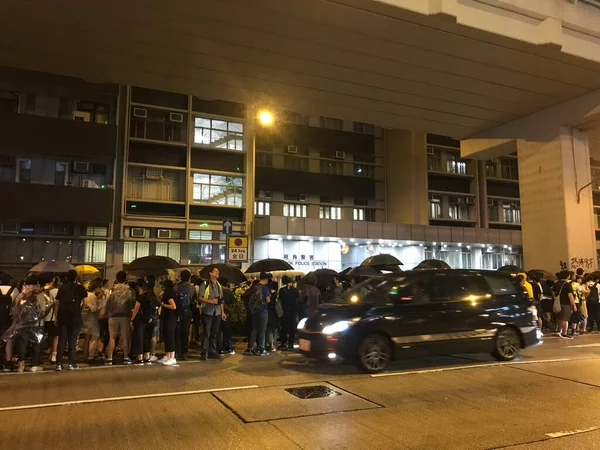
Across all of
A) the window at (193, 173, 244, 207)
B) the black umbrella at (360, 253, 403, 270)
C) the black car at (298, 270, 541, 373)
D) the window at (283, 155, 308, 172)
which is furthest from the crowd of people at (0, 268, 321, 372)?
the window at (283, 155, 308, 172)

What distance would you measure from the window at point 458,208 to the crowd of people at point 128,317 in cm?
3087

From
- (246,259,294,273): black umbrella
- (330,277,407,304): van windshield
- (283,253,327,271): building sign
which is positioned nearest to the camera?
(330,277,407,304): van windshield

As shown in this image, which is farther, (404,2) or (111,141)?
(111,141)

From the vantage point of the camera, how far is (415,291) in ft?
31.6

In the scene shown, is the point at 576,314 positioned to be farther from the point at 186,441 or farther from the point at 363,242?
the point at 363,242

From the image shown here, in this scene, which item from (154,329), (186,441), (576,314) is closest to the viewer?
(186,441)

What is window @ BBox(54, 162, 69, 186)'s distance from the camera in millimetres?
27531

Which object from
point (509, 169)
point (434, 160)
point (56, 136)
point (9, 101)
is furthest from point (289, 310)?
point (509, 169)

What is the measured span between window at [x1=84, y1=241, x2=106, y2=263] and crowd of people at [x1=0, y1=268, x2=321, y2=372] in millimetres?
16752

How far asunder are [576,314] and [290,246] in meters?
18.9

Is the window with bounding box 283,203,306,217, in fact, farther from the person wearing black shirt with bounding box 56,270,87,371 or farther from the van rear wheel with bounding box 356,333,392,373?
the van rear wheel with bounding box 356,333,392,373

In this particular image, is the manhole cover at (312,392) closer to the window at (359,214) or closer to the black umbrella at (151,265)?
the black umbrella at (151,265)

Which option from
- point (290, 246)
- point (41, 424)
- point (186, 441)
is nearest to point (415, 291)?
point (186, 441)

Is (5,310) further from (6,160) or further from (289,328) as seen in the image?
(6,160)
